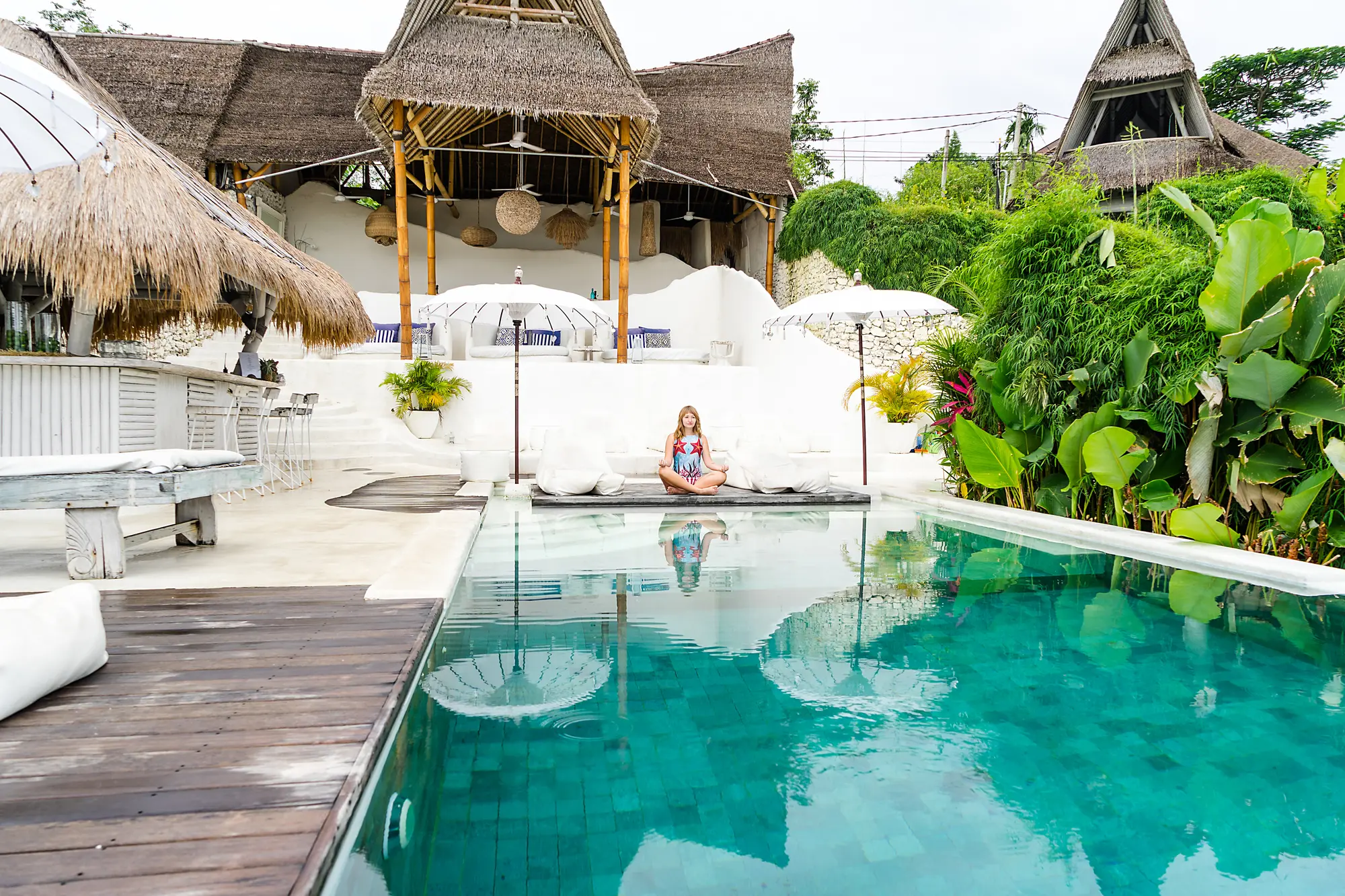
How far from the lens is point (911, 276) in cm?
1436

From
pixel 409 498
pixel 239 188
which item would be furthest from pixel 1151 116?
pixel 409 498

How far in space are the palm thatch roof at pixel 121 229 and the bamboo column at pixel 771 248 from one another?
37.0ft

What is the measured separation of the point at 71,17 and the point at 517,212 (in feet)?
58.9

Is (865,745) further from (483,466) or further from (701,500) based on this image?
(483,466)

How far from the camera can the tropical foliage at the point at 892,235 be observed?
14.4m

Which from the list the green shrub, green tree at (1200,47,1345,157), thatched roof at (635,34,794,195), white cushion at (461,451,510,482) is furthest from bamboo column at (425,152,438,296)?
green tree at (1200,47,1345,157)

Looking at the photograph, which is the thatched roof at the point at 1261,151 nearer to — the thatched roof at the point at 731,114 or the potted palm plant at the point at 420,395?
the thatched roof at the point at 731,114

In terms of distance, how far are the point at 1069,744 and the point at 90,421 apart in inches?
252

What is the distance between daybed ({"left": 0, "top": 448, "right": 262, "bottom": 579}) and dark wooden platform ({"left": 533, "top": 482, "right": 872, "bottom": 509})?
361cm

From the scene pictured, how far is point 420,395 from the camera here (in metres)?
12.0

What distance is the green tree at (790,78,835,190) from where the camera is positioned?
27031mm

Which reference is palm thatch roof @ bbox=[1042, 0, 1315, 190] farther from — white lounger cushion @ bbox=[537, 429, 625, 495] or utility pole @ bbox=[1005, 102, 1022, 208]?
white lounger cushion @ bbox=[537, 429, 625, 495]

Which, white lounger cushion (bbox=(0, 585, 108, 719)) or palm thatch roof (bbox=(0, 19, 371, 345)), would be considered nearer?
white lounger cushion (bbox=(0, 585, 108, 719))

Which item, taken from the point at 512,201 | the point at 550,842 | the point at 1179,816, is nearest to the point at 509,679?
the point at 550,842
